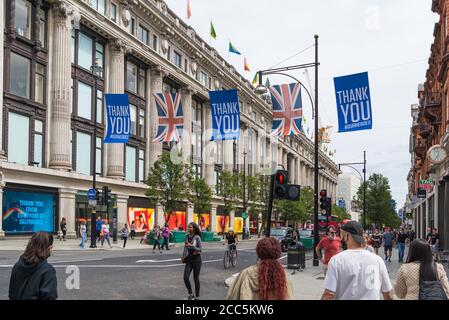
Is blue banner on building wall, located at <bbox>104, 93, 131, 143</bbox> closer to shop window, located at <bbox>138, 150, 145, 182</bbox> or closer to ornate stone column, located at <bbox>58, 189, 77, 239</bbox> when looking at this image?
ornate stone column, located at <bbox>58, 189, 77, 239</bbox>

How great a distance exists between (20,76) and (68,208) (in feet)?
31.7

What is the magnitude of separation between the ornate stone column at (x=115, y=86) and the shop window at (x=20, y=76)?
32.8 feet

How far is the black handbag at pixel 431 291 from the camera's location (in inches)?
232

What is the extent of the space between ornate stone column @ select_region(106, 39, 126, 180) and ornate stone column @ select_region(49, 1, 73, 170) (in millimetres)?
6904

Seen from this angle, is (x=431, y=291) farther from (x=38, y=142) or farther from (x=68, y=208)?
(x=68, y=208)

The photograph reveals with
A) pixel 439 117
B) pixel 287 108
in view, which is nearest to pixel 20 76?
pixel 287 108

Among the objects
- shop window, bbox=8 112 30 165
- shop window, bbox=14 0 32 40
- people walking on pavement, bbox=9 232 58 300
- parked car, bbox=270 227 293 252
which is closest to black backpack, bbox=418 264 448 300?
people walking on pavement, bbox=9 232 58 300

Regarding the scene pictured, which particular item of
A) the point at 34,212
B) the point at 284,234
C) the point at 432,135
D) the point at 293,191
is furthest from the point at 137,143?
the point at 293,191

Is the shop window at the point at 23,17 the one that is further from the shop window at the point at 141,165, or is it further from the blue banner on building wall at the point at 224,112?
the shop window at the point at 141,165

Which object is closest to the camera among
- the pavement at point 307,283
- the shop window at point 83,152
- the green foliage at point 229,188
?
the pavement at point 307,283

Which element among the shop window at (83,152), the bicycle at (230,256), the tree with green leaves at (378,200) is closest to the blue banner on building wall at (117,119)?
the bicycle at (230,256)

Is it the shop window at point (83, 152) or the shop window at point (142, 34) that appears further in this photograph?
the shop window at point (142, 34)

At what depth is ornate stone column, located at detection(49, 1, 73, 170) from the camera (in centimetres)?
3781
